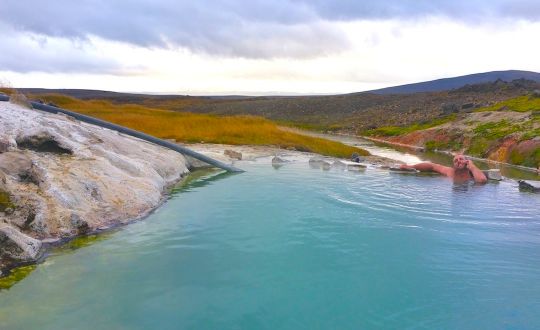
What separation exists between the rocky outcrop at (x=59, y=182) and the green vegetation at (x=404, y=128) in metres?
53.5

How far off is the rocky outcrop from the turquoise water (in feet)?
2.54

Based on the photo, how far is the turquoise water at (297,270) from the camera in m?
9.04

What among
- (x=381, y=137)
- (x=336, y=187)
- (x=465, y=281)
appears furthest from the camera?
(x=381, y=137)

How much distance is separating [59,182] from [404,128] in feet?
212

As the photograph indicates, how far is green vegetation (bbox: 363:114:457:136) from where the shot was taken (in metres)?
66.0

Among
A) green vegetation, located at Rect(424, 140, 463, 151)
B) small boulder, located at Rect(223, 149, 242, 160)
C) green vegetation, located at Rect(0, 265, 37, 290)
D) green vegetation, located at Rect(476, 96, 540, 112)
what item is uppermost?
green vegetation, located at Rect(476, 96, 540, 112)

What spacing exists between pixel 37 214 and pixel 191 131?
2514cm

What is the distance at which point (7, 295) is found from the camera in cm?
934

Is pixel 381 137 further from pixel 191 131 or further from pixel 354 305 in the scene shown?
pixel 354 305

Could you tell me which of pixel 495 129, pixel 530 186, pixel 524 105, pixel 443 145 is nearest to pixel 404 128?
pixel 524 105

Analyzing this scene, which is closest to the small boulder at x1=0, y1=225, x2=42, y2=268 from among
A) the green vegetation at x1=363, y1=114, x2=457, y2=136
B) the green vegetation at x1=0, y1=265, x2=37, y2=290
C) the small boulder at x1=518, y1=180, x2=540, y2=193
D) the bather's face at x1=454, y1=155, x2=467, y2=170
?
the green vegetation at x1=0, y1=265, x2=37, y2=290

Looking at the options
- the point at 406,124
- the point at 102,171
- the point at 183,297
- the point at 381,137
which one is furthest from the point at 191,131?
the point at 406,124

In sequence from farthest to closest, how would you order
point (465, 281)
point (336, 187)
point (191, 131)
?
point (191, 131)
point (336, 187)
point (465, 281)

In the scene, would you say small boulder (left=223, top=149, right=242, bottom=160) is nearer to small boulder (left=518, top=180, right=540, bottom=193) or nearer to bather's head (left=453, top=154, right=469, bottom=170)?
bather's head (left=453, top=154, right=469, bottom=170)
